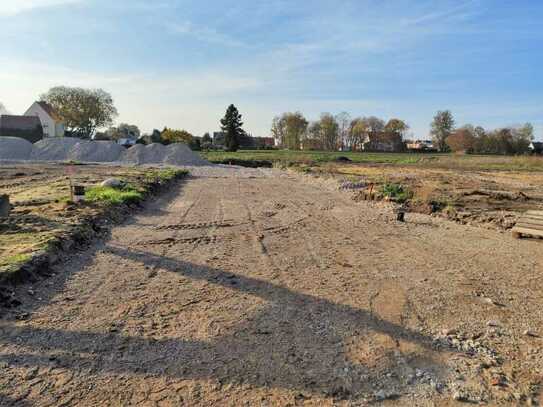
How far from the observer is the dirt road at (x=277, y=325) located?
3330 mm

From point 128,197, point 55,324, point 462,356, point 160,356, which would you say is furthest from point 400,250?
point 128,197

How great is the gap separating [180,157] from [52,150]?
48.7 ft

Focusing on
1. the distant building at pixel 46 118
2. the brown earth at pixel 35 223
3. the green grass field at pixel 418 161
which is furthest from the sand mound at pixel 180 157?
the distant building at pixel 46 118

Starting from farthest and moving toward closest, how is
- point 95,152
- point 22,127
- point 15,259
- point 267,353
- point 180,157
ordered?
point 22,127 → point 95,152 → point 180,157 → point 15,259 → point 267,353

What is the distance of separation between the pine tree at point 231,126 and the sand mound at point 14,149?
132ft

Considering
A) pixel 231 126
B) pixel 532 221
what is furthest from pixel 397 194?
pixel 231 126

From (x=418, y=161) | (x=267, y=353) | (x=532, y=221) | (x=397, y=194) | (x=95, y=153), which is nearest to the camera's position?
(x=267, y=353)

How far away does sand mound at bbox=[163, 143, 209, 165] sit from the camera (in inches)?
1597

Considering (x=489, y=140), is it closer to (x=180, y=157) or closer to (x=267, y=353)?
(x=180, y=157)

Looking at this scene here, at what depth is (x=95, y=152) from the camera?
44469 mm

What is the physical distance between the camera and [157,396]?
3.17 meters

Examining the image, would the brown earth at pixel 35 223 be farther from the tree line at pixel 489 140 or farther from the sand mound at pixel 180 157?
the tree line at pixel 489 140

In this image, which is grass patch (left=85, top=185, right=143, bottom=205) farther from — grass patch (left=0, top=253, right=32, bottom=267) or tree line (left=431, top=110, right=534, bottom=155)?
tree line (left=431, top=110, right=534, bottom=155)

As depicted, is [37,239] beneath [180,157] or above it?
beneath
